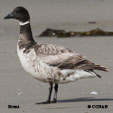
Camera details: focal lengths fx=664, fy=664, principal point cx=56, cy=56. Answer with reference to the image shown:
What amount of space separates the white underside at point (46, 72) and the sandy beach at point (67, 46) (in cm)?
33

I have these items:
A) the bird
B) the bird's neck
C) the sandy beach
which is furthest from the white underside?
the bird's neck

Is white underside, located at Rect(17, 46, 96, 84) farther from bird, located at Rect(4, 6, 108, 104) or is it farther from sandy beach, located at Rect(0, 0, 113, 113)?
sandy beach, located at Rect(0, 0, 113, 113)

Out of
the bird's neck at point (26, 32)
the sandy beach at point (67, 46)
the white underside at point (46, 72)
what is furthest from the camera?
the bird's neck at point (26, 32)

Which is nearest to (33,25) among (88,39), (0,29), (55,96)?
(0,29)

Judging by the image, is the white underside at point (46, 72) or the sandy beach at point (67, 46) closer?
the sandy beach at point (67, 46)

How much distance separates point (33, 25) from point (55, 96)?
9.92 m

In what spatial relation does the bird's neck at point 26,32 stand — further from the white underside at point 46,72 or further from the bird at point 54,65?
the white underside at point 46,72

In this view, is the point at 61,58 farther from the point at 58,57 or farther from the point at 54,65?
the point at 54,65

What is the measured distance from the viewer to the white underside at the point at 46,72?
9828 mm

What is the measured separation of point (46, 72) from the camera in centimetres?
985

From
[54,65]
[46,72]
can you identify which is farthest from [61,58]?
[46,72]

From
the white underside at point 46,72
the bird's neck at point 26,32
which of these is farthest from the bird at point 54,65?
the bird's neck at point 26,32

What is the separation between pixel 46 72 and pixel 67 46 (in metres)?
5.31

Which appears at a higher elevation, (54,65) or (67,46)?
(54,65)
